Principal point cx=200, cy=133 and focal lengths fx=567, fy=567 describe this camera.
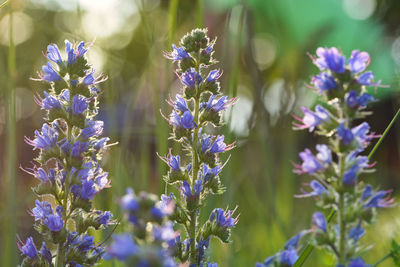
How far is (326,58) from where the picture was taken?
1854 millimetres

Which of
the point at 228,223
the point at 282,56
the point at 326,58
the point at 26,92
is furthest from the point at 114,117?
the point at 26,92

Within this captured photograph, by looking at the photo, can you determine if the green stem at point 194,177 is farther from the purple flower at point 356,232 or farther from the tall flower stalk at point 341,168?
the purple flower at point 356,232

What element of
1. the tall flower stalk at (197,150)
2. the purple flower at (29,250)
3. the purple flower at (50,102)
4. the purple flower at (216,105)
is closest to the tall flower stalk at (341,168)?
the tall flower stalk at (197,150)

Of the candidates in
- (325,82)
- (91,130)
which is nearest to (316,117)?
(325,82)

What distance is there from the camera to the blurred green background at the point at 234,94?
3150 millimetres

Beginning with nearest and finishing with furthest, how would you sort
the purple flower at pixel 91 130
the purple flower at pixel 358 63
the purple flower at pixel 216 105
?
the purple flower at pixel 358 63
the purple flower at pixel 91 130
the purple flower at pixel 216 105

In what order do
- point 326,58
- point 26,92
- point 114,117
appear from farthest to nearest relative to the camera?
point 26,92, point 114,117, point 326,58

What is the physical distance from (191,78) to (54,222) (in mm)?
772

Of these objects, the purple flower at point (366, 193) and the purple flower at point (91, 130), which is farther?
the purple flower at point (91, 130)

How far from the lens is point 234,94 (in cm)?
287

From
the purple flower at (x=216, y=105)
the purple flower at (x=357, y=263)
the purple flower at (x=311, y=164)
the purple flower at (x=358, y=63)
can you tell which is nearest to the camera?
the purple flower at (x=357, y=263)

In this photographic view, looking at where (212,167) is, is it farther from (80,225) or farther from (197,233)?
(80,225)

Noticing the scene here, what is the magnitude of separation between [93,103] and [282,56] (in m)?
6.13

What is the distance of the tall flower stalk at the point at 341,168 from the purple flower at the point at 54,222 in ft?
2.46
